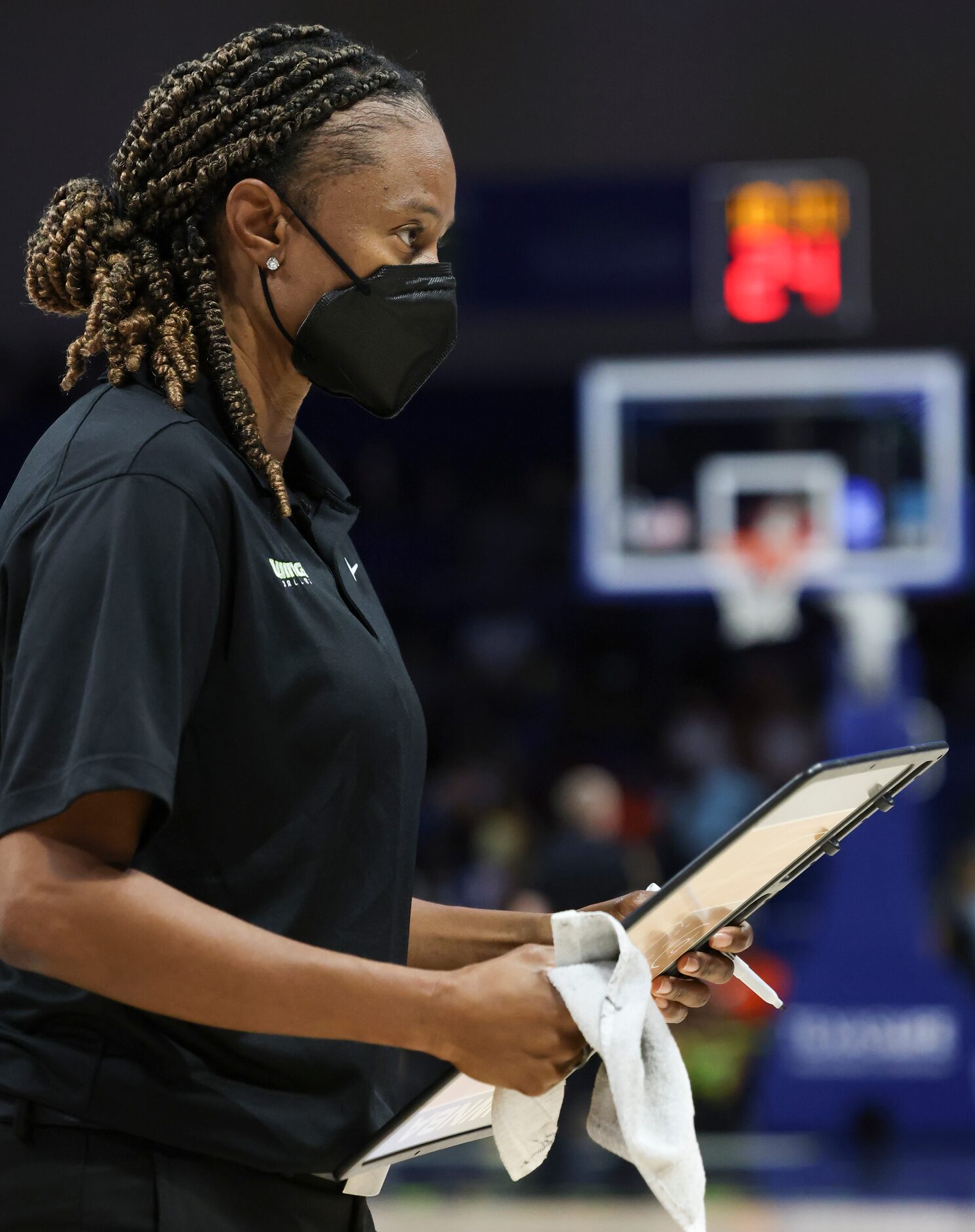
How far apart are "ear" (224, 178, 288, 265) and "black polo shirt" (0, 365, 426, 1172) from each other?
6.3 inches

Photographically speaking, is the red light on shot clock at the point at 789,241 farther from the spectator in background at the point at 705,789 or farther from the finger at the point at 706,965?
the finger at the point at 706,965

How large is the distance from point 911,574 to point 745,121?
243 centimetres

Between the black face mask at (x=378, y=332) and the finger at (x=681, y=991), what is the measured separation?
657mm

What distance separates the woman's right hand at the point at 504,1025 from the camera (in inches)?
51.0

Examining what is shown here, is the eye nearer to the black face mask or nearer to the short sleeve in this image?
the black face mask

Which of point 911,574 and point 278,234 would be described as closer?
point 278,234

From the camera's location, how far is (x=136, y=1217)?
137 centimetres

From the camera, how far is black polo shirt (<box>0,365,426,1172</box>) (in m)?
1.28

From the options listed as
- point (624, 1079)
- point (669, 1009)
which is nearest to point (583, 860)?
point (669, 1009)

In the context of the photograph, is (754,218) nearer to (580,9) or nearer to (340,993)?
(580,9)

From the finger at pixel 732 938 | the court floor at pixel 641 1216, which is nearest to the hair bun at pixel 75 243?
the finger at pixel 732 938

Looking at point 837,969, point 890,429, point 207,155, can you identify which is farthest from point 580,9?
point 207,155

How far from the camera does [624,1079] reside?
129 centimetres

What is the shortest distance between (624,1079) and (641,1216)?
17.6ft
